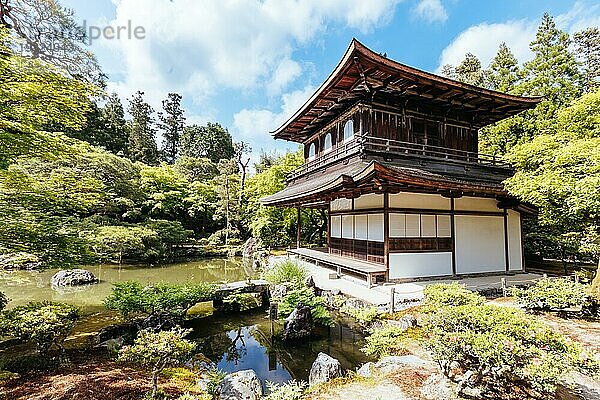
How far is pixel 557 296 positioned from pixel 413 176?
3.71 metres

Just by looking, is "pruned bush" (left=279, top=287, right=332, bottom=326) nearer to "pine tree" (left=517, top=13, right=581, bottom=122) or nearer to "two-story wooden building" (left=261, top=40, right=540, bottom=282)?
"two-story wooden building" (left=261, top=40, right=540, bottom=282)

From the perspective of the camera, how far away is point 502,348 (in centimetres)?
299

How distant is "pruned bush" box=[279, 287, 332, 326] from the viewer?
22.6 ft

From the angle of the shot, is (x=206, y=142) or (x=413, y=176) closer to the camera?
(x=413, y=176)

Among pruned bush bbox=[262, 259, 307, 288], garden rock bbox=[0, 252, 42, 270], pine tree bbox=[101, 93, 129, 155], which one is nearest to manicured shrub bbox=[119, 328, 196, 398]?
garden rock bbox=[0, 252, 42, 270]

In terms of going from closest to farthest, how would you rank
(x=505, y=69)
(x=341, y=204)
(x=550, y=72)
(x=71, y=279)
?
(x=341, y=204) < (x=71, y=279) < (x=550, y=72) < (x=505, y=69)

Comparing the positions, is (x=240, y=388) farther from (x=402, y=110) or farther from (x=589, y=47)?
(x=589, y=47)

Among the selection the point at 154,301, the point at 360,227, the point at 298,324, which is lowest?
the point at 298,324

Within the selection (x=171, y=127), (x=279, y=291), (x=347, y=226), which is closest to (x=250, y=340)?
(x=279, y=291)

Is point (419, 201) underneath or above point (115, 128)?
underneath

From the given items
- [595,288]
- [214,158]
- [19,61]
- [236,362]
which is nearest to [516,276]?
[595,288]

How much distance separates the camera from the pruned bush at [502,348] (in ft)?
9.66

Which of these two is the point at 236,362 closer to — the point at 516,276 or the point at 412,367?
the point at 412,367

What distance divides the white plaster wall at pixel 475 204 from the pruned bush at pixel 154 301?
8091 mm
